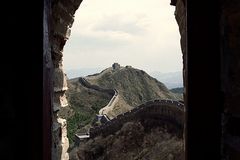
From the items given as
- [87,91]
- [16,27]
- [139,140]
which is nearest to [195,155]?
[16,27]

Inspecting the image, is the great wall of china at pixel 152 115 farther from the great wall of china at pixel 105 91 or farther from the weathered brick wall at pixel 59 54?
the weathered brick wall at pixel 59 54

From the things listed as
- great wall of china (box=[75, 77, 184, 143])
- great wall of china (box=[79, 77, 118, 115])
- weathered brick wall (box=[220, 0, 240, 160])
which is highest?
weathered brick wall (box=[220, 0, 240, 160])

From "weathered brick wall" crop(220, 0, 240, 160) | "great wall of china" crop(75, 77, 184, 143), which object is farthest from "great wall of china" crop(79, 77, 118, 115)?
"weathered brick wall" crop(220, 0, 240, 160)

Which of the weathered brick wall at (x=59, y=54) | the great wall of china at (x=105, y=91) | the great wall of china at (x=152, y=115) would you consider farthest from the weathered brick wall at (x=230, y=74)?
the great wall of china at (x=105, y=91)

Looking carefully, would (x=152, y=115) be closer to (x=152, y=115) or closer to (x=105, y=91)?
(x=152, y=115)

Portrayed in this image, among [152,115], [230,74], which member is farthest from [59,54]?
[152,115]

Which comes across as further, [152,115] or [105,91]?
[105,91]

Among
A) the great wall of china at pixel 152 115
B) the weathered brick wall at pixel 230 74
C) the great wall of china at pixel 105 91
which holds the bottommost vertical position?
the great wall of china at pixel 105 91

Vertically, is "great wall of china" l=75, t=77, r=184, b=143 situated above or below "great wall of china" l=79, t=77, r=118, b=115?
above

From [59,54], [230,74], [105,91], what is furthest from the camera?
[105,91]

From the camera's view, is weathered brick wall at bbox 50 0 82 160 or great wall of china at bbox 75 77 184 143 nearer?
weathered brick wall at bbox 50 0 82 160

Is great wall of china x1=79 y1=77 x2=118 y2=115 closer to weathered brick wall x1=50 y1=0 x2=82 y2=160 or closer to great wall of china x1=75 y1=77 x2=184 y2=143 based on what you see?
great wall of china x1=75 y1=77 x2=184 y2=143

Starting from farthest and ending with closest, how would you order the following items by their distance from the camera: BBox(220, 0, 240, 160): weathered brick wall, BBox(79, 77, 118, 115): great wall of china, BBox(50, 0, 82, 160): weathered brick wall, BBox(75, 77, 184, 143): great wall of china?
BBox(79, 77, 118, 115): great wall of china < BBox(75, 77, 184, 143): great wall of china < BBox(50, 0, 82, 160): weathered brick wall < BBox(220, 0, 240, 160): weathered brick wall

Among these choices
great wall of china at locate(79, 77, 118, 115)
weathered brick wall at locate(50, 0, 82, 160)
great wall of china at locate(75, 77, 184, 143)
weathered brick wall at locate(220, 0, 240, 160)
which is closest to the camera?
weathered brick wall at locate(220, 0, 240, 160)
